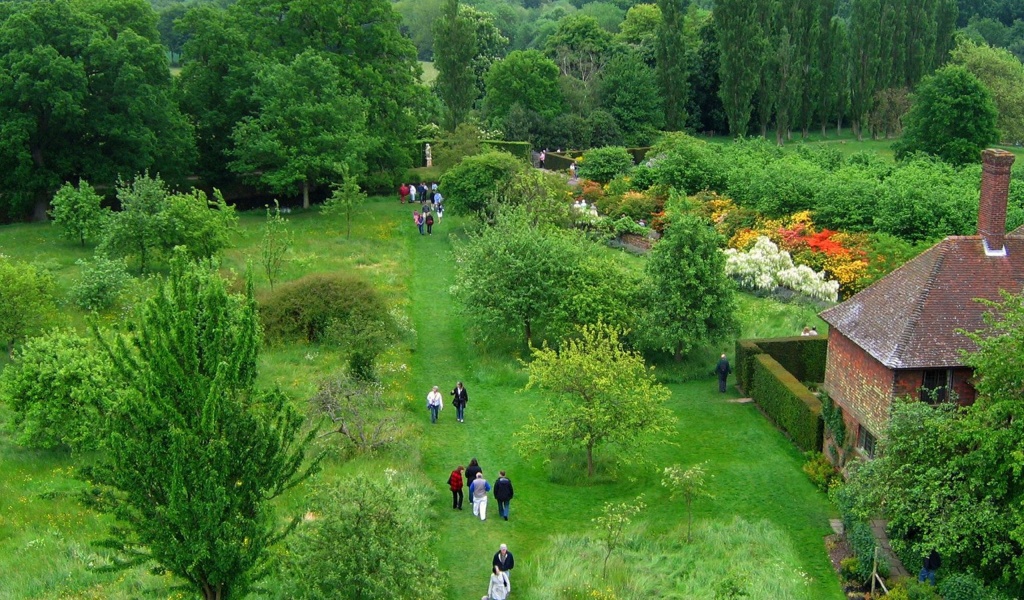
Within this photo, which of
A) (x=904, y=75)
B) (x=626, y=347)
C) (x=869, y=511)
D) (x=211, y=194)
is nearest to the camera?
(x=869, y=511)

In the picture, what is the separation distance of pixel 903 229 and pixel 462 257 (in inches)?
642

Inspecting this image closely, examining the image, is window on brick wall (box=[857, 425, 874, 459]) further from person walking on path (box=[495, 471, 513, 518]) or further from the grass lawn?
person walking on path (box=[495, 471, 513, 518])

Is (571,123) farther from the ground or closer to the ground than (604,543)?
farther from the ground

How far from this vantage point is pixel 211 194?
51.4 meters

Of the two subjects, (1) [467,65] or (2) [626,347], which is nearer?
(2) [626,347]

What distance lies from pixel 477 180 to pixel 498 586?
2768 centimetres

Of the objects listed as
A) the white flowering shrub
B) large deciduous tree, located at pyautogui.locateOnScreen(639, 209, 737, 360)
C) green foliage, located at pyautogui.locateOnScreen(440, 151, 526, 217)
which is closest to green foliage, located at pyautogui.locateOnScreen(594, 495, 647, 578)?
large deciduous tree, located at pyautogui.locateOnScreen(639, 209, 737, 360)

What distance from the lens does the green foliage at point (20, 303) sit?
30141 mm

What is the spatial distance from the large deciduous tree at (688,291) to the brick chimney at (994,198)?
25.7 feet

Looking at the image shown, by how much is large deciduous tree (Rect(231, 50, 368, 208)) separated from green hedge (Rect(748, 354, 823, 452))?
79.8 feet

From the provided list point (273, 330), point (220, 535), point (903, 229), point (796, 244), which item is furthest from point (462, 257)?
point (220, 535)

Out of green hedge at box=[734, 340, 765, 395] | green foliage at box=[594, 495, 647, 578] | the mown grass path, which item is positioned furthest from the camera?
green hedge at box=[734, 340, 765, 395]

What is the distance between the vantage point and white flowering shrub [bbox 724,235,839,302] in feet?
119

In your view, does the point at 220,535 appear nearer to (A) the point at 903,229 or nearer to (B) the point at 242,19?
(A) the point at 903,229
